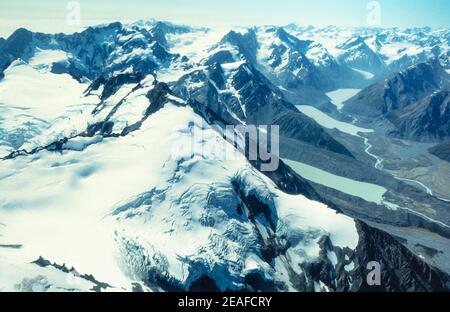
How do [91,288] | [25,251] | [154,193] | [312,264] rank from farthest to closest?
[154,193], [312,264], [25,251], [91,288]

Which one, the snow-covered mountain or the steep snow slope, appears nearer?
the snow-covered mountain

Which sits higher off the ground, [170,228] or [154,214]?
[154,214]

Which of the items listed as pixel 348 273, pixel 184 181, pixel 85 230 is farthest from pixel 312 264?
pixel 85 230

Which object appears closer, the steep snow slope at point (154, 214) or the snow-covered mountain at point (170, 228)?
the snow-covered mountain at point (170, 228)

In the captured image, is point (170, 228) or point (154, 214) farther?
point (154, 214)

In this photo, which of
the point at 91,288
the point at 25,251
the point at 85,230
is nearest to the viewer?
the point at 91,288

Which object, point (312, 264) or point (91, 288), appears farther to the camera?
point (312, 264)

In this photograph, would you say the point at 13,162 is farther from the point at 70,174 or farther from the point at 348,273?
the point at 348,273
